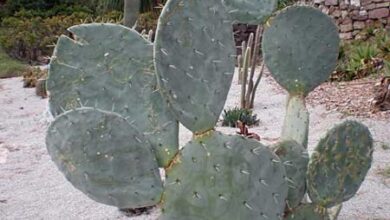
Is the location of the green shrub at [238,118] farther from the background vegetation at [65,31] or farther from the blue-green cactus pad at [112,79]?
the blue-green cactus pad at [112,79]

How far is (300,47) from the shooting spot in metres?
3.11

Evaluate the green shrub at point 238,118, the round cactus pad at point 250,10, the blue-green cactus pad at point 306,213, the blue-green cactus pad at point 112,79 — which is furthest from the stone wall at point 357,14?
the blue-green cactus pad at point 112,79

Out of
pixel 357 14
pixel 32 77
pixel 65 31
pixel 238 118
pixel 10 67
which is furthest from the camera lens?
pixel 65 31

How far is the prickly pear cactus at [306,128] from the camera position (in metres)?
2.59

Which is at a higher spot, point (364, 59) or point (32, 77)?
point (364, 59)

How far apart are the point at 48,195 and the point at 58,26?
910cm

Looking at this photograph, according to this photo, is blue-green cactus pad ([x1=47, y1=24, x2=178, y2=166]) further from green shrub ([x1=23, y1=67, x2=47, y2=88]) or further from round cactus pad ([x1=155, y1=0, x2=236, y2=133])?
green shrub ([x1=23, y1=67, x2=47, y2=88])

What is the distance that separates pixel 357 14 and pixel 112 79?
8128mm

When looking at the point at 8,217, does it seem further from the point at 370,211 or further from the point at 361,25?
the point at 361,25

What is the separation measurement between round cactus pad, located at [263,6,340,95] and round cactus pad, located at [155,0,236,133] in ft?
2.99

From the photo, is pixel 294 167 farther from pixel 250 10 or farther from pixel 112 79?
pixel 250 10

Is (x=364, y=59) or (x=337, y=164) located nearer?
(x=337, y=164)

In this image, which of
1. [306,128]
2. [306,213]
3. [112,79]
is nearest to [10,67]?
[306,128]

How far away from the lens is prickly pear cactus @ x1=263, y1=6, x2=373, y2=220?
2.59 meters
